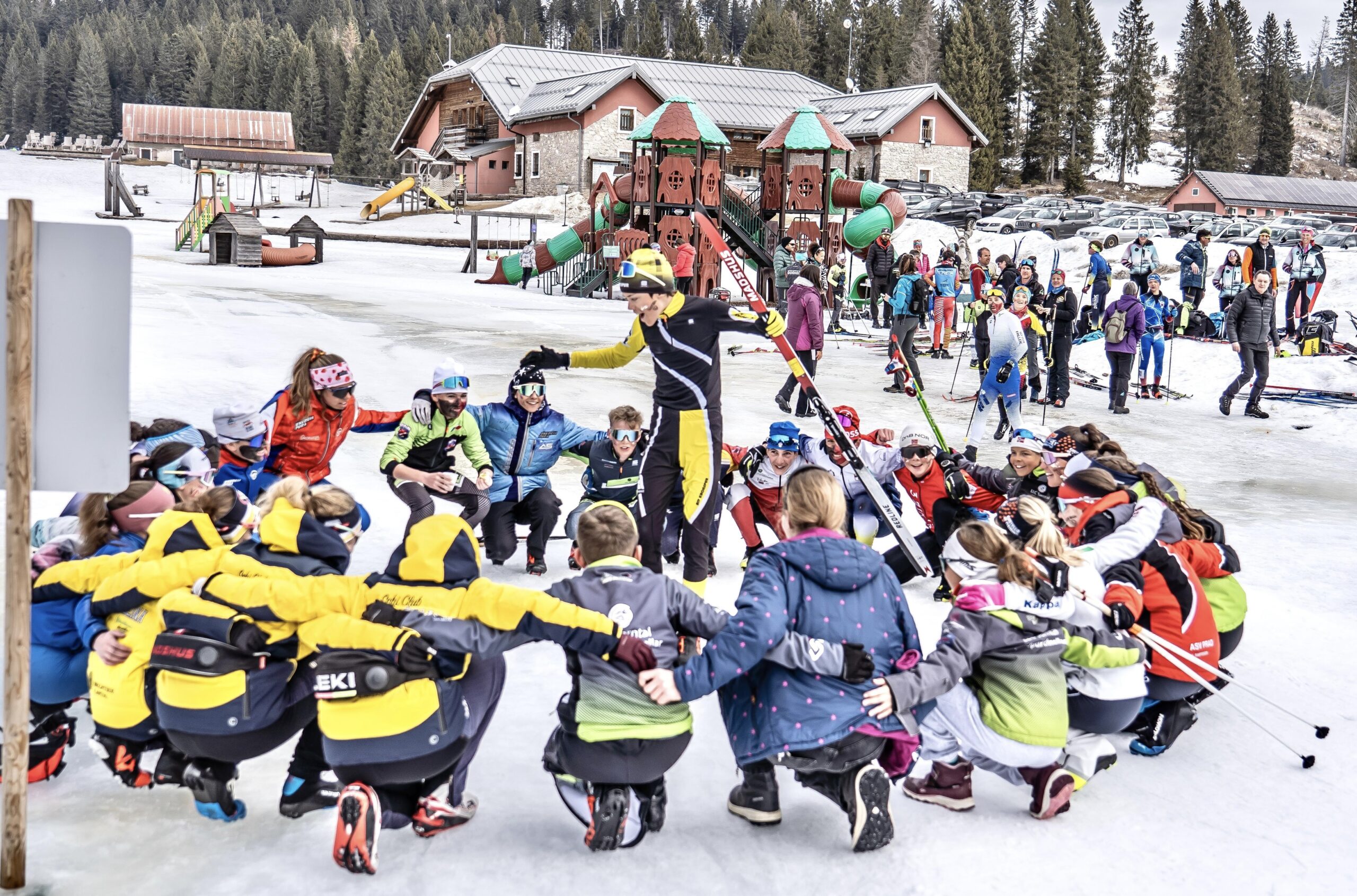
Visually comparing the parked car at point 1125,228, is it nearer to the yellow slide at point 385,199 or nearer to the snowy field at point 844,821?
the snowy field at point 844,821

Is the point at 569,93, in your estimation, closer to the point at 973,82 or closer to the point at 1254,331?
the point at 973,82

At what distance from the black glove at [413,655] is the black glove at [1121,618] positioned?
2410mm

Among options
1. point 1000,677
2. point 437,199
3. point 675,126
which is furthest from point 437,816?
point 437,199

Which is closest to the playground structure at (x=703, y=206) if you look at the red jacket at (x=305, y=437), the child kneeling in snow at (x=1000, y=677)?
the red jacket at (x=305, y=437)

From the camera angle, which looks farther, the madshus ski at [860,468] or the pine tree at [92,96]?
the pine tree at [92,96]

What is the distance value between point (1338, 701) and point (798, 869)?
120 inches

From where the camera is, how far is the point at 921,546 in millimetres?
6898

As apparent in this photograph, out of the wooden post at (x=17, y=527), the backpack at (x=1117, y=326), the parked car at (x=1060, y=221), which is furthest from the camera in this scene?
the parked car at (x=1060, y=221)

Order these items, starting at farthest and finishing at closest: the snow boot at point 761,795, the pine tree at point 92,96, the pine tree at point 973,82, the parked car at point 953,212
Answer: the pine tree at point 92,96 → the pine tree at point 973,82 → the parked car at point 953,212 → the snow boot at point 761,795

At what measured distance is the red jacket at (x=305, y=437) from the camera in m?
6.09

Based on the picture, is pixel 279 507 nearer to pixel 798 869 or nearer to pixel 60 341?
pixel 60 341

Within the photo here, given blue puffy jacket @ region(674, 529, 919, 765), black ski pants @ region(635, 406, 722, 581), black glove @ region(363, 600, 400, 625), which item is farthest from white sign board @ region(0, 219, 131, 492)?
black ski pants @ region(635, 406, 722, 581)

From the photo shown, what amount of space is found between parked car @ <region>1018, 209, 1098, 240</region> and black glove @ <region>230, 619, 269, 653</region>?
3163cm

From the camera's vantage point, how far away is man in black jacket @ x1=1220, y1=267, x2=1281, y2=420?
12969mm
